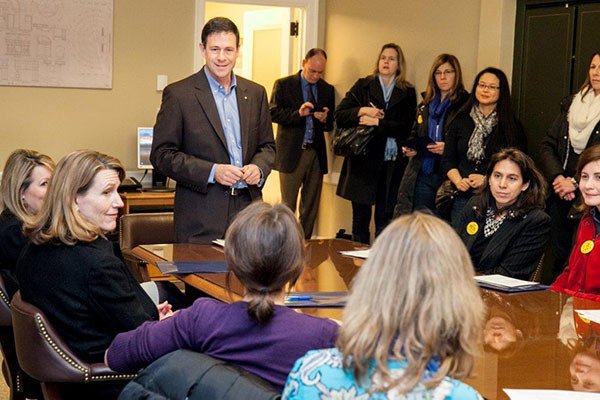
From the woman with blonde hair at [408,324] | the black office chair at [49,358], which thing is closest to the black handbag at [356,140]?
the black office chair at [49,358]

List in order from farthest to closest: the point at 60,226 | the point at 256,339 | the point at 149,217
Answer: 1. the point at 149,217
2. the point at 60,226
3. the point at 256,339

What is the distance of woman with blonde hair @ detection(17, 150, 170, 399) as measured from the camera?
2.64m

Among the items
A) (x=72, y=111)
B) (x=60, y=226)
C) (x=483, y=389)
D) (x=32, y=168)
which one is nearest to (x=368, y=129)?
(x=72, y=111)

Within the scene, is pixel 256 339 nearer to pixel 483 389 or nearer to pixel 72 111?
pixel 483 389

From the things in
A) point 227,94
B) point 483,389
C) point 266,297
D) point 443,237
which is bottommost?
point 483,389

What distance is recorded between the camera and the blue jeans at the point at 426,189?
243 inches

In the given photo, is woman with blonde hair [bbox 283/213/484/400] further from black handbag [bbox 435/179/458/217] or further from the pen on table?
black handbag [bbox 435/179/458/217]

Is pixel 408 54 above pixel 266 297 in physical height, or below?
above

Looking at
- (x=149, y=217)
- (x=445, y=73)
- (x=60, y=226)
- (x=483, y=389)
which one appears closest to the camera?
(x=483, y=389)

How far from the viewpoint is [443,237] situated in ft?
5.30

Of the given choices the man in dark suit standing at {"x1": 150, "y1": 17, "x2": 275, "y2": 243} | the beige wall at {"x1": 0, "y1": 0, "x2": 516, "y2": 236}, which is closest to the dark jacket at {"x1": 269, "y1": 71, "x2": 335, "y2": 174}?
the beige wall at {"x1": 0, "y1": 0, "x2": 516, "y2": 236}

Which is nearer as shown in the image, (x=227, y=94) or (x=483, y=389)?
(x=483, y=389)

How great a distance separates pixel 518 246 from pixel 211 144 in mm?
1402

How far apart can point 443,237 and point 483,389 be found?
612 mm
